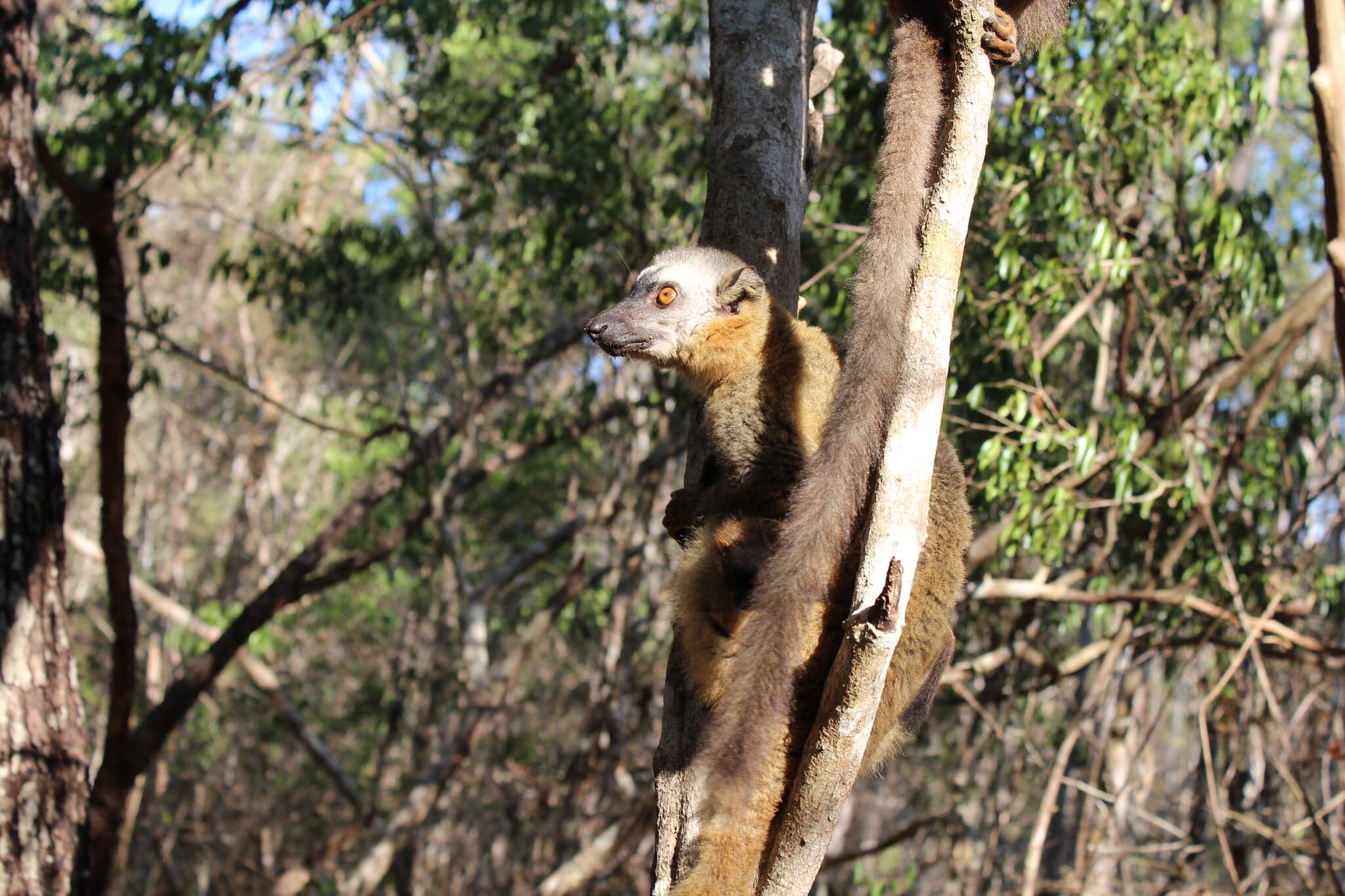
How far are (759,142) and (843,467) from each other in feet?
4.99

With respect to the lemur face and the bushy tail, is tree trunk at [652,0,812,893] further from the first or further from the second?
the bushy tail

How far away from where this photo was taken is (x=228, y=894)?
43.0 ft

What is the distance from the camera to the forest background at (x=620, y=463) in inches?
241

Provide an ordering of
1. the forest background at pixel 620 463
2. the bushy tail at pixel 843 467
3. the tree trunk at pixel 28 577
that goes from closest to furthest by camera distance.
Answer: the bushy tail at pixel 843 467
the tree trunk at pixel 28 577
the forest background at pixel 620 463

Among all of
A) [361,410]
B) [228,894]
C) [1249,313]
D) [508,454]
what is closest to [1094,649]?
[1249,313]

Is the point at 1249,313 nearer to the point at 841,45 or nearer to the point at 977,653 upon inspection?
the point at 841,45

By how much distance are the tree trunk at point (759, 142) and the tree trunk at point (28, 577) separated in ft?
9.53

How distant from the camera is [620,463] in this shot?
9102 mm

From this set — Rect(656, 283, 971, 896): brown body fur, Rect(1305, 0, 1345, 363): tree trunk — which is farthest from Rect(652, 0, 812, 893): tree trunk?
Rect(1305, 0, 1345, 363): tree trunk

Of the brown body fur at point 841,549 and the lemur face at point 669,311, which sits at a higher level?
the lemur face at point 669,311

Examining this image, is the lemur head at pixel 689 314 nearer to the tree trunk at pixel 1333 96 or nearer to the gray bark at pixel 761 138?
the gray bark at pixel 761 138

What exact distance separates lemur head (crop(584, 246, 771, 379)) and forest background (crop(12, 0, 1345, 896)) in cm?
88

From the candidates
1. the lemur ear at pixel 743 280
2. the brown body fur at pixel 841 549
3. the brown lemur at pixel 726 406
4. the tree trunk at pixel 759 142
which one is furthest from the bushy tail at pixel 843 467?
the lemur ear at pixel 743 280

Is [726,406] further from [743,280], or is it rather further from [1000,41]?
[1000,41]
